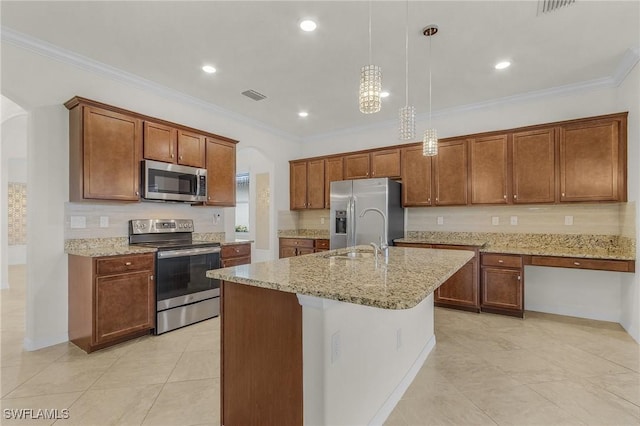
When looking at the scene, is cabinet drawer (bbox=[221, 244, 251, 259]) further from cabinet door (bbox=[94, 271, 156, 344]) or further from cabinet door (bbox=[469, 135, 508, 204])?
cabinet door (bbox=[469, 135, 508, 204])

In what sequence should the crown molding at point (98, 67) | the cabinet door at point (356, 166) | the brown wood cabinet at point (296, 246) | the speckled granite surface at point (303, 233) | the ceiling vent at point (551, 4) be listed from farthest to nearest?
the speckled granite surface at point (303, 233) < the brown wood cabinet at point (296, 246) < the cabinet door at point (356, 166) < the crown molding at point (98, 67) < the ceiling vent at point (551, 4)

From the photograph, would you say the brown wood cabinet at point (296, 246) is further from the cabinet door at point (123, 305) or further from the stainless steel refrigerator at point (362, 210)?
the cabinet door at point (123, 305)

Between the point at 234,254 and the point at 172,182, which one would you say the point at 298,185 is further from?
the point at 172,182

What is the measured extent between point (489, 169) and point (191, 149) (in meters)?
3.83

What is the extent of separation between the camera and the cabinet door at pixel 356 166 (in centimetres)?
505

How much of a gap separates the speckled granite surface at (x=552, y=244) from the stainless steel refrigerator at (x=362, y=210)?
37 centimetres

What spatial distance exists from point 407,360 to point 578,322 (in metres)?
2.64

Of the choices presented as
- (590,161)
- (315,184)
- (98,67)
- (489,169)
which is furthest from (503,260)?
(98,67)

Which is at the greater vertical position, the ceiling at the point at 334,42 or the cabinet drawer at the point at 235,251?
the ceiling at the point at 334,42

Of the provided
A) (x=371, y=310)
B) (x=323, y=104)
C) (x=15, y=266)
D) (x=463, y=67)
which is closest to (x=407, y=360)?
(x=371, y=310)

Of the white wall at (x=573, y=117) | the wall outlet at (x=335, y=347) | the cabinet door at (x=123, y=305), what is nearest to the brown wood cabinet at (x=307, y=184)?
the white wall at (x=573, y=117)

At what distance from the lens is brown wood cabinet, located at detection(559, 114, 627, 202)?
3307 mm

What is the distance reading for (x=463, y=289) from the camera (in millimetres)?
3939

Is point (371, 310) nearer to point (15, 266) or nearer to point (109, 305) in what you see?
point (109, 305)
